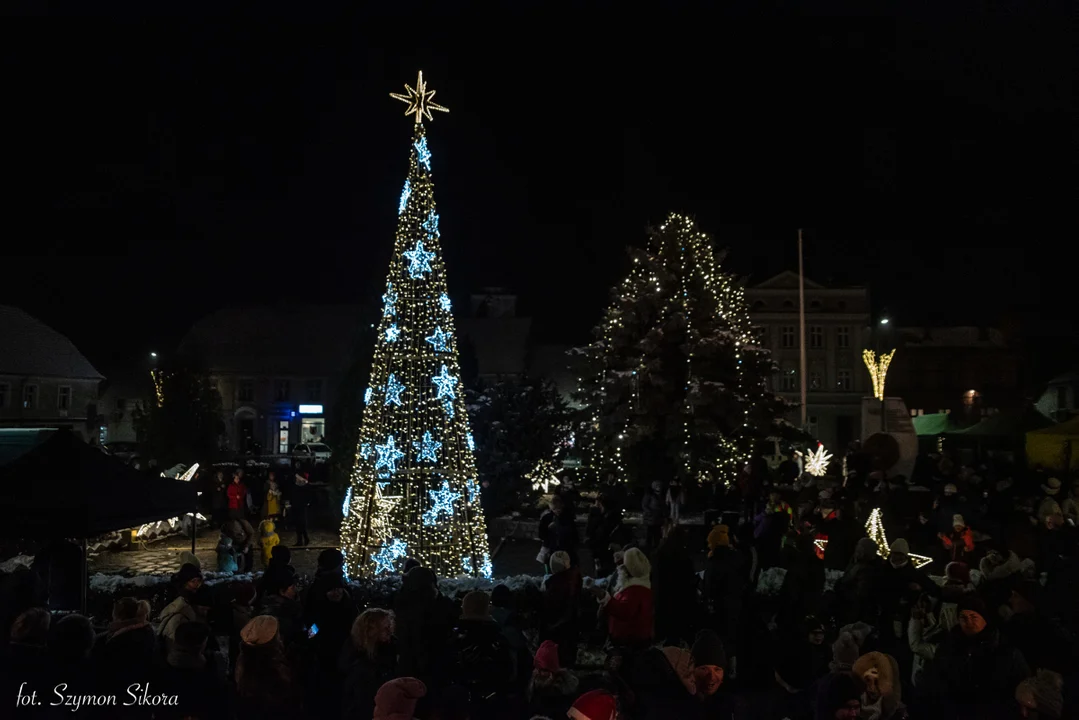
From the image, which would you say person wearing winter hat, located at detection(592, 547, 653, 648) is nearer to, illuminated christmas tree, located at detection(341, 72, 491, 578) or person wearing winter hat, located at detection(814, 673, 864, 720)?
person wearing winter hat, located at detection(814, 673, 864, 720)

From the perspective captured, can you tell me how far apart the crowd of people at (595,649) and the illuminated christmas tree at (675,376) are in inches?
556

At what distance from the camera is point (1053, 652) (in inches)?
265

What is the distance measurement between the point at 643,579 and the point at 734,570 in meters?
1.75

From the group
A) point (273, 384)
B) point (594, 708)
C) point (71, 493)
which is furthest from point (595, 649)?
point (273, 384)

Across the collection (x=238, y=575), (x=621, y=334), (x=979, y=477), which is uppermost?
(x=621, y=334)

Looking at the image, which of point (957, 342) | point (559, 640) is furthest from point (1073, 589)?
point (957, 342)

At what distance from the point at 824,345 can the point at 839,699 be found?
55.6 m

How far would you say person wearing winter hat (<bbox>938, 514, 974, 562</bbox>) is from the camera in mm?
12195

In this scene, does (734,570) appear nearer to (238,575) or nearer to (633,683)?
(633,683)

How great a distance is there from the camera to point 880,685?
5.73 m

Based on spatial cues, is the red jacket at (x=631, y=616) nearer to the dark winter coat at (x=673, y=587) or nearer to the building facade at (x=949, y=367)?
the dark winter coat at (x=673, y=587)

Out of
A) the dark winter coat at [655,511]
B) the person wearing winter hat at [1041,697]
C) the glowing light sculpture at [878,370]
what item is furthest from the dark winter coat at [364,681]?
the glowing light sculpture at [878,370]

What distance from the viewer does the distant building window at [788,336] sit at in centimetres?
5775

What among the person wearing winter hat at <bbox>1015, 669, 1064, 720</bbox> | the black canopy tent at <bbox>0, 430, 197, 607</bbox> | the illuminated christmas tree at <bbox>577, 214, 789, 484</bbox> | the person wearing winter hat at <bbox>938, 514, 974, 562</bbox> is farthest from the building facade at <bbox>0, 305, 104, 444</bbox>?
the person wearing winter hat at <bbox>1015, 669, 1064, 720</bbox>
